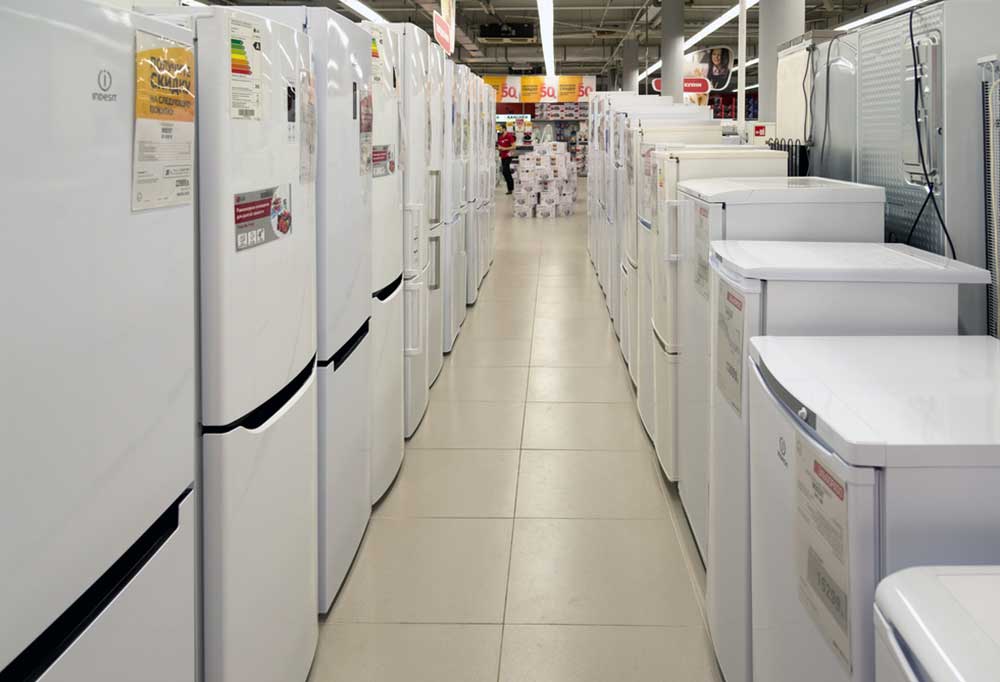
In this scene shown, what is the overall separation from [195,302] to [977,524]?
1.54 m

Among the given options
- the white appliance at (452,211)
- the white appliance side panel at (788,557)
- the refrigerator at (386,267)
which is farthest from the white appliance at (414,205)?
the white appliance side panel at (788,557)

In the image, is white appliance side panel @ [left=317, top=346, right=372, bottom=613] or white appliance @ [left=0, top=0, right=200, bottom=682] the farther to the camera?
white appliance side panel @ [left=317, top=346, right=372, bottom=613]

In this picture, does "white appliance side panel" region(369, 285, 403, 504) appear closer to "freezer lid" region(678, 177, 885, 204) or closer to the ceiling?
"freezer lid" region(678, 177, 885, 204)

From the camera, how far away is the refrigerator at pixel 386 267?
13.3 feet

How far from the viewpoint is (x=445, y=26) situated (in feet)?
32.1

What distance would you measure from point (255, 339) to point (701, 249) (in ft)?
→ 5.33

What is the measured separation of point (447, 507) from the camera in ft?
13.8

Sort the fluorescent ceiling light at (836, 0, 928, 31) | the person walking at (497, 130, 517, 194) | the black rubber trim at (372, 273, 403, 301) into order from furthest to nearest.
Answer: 1. the person walking at (497, 130, 517, 194)
2. the fluorescent ceiling light at (836, 0, 928, 31)
3. the black rubber trim at (372, 273, 403, 301)

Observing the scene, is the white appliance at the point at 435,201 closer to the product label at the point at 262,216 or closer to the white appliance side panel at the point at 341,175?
the white appliance side panel at the point at 341,175

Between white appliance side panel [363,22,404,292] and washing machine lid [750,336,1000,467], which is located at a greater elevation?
white appliance side panel [363,22,404,292]

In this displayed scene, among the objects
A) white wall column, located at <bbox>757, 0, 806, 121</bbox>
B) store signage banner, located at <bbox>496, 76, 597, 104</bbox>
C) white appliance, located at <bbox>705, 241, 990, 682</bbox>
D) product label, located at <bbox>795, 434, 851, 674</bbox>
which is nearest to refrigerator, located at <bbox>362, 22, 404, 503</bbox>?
white appliance, located at <bbox>705, 241, 990, 682</bbox>

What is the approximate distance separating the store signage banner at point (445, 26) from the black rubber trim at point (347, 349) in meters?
5.82

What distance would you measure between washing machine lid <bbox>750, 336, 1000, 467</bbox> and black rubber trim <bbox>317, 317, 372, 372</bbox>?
1518 millimetres

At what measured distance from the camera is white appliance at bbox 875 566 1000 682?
1013mm
